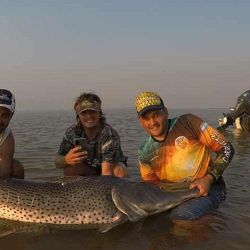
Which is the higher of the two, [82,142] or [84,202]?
[82,142]

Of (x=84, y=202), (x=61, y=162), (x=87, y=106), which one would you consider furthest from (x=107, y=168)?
(x=84, y=202)

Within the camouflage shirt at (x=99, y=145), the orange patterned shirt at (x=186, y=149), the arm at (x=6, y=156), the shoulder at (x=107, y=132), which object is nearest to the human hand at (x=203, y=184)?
the orange patterned shirt at (x=186, y=149)

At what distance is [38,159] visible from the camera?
11.5 metres

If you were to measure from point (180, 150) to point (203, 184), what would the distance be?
2.57 feet

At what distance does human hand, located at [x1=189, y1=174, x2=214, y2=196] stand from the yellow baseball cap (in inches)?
44.7

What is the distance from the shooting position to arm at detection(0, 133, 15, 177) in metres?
6.54

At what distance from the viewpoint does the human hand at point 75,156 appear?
6875mm

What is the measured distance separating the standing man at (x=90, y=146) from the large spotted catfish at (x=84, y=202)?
1.25 meters

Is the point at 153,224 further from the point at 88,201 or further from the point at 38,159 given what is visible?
the point at 38,159

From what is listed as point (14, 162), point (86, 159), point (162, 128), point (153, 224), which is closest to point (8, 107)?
point (14, 162)

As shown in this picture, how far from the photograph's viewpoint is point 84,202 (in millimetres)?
5527

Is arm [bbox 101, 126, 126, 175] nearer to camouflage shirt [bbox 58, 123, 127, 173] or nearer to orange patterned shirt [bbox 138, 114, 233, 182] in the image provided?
camouflage shirt [bbox 58, 123, 127, 173]

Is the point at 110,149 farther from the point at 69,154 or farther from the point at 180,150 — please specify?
the point at 180,150

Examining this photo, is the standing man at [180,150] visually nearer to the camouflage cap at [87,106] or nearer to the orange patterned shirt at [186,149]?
the orange patterned shirt at [186,149]
